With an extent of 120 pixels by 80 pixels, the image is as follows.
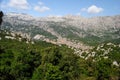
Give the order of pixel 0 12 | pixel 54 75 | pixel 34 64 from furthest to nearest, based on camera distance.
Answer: pixel 34 64 < pixel 54 75 < pixel 0 12

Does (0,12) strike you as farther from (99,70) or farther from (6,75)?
(99,70)

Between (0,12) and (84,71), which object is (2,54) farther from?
(0,12)

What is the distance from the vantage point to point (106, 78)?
105 m

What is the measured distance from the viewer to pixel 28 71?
10169 cm

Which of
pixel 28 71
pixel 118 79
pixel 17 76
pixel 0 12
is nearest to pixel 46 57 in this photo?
pixel 28 71

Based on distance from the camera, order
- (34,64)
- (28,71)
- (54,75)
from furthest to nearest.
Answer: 1. (34,64)
2. (28,71)
3. (54,75)

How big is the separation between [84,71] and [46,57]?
18.7m

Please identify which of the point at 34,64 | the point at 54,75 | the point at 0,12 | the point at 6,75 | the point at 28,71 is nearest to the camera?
the point at 0,12

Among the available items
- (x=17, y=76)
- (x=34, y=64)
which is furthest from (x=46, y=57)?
(x=17, y=76)

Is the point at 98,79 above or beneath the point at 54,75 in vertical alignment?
beneath

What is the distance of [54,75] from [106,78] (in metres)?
34.1

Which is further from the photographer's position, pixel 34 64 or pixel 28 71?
pixel 34 64

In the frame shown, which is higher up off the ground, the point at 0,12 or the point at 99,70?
the point at 0,12

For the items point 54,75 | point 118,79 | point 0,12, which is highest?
point 0,12
